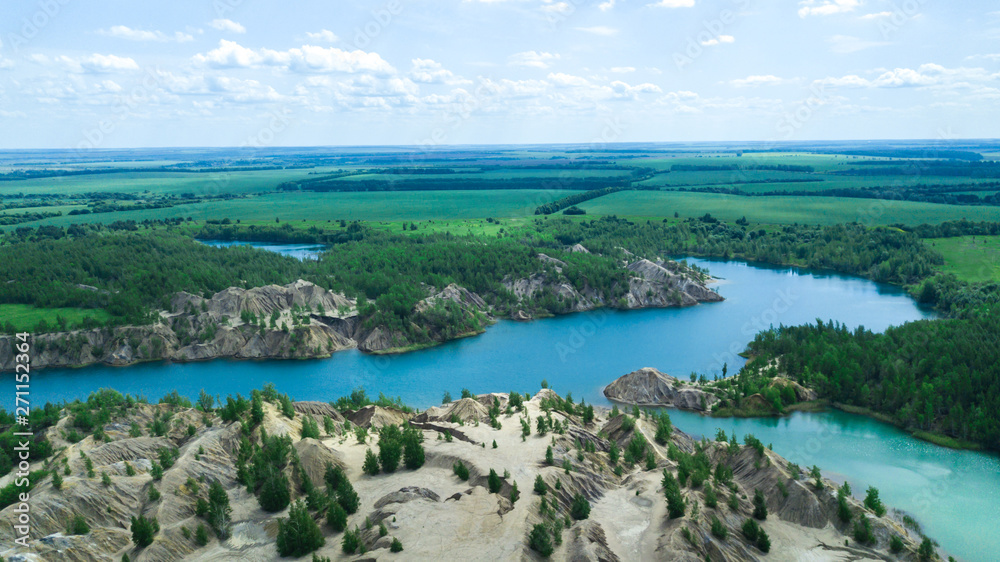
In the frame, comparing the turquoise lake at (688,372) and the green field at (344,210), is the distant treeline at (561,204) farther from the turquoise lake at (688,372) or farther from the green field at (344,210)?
the turquoise lake at (688,372)

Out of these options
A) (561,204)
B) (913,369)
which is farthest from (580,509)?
(561,204)

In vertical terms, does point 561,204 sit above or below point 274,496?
above

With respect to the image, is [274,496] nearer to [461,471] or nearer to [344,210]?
[461,471]

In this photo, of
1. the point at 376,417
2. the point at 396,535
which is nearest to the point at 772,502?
the point at 396,535

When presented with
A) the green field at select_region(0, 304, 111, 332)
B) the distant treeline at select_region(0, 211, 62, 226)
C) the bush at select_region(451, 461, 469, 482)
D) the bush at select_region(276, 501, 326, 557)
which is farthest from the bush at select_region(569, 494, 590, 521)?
the distant treeline at select_region(0, 211, 62, 226)

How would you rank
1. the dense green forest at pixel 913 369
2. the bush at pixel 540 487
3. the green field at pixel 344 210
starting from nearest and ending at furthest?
the bush at pixel 540 487 → the dense green forest at pixel 913 369 → the green field at pixel 344 210

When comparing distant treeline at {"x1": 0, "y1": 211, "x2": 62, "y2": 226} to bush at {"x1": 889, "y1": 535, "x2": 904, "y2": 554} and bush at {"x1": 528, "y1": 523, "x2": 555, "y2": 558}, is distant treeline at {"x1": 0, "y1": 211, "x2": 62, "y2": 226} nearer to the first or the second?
bush at {"x1": 528, "y1": 523, "x2": 555, "y2": 558}

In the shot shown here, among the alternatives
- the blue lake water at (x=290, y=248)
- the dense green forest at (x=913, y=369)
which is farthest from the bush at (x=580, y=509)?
the blue lake water at (x=290, y=248)

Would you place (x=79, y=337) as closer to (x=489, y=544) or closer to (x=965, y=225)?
(x=489, y=544)
